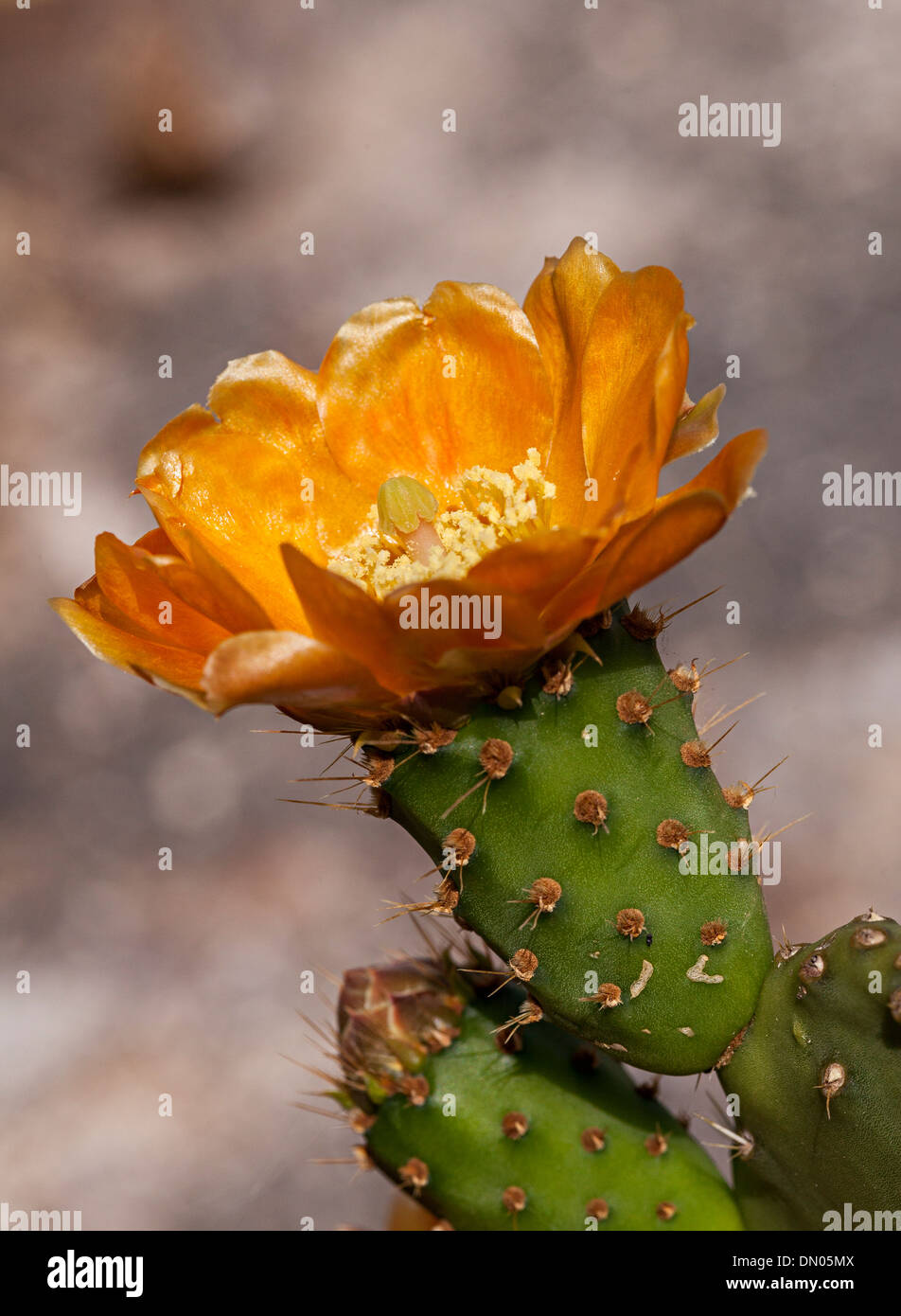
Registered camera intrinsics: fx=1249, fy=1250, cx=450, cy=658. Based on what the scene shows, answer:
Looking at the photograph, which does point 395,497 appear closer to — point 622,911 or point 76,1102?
point 622,911

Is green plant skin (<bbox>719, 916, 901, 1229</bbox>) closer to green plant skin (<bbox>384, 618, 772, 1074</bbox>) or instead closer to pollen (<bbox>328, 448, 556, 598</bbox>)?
green plant skin (<bbox>384, 618, 772, 1074</bbox>)

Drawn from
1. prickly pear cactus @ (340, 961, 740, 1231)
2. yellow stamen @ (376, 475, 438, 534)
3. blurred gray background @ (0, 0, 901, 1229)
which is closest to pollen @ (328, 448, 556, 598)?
yellow stamen @ (376, 475, 438, 534)

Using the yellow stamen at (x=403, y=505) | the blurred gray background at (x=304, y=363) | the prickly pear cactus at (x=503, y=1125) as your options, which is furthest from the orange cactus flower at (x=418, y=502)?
the blurred gray background at (x=304, y=363)

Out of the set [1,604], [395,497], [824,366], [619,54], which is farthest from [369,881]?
[395,497]

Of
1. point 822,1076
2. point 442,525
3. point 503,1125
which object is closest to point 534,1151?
point 503,1125

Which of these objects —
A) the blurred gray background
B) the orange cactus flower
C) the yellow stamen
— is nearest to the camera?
the orange cactus flower

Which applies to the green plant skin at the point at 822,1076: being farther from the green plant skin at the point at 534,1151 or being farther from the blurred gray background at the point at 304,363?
the blurred gray background at the point at 304,363

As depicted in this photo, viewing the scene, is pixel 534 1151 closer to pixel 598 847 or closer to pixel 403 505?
pixel 598 847
